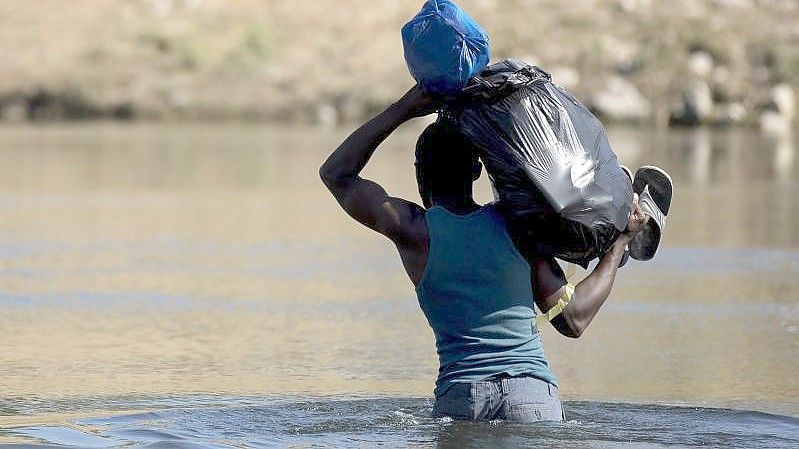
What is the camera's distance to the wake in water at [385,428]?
6.25 m

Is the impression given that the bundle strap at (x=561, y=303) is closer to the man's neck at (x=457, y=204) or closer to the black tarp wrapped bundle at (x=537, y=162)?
the black tarp wrapped bundle at (x=537, y=162)

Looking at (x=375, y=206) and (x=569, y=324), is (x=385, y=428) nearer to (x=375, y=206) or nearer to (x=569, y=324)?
(x=569, y=324)

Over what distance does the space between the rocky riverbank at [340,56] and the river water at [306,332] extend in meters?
21.9

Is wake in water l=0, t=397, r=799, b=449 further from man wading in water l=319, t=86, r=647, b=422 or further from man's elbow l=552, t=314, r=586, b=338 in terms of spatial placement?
man's elbow l=552, t=314, r=586, b=338

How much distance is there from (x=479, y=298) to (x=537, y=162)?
50cm

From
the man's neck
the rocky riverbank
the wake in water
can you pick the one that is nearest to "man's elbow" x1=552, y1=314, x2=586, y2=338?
the wake in water

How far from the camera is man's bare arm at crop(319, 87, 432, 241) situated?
5.86 m

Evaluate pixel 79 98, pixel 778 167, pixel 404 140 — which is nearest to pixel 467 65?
pixel 778 167

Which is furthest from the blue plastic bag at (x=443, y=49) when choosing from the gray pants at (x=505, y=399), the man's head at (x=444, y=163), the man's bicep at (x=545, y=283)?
the gray pants at (x=505, y=399)

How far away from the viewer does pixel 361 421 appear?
6.98m

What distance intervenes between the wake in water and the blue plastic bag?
120 centimetres

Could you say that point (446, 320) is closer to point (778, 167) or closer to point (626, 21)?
point (778, 167)

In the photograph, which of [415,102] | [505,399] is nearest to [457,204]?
[415,102]

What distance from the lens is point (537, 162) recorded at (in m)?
5.92
